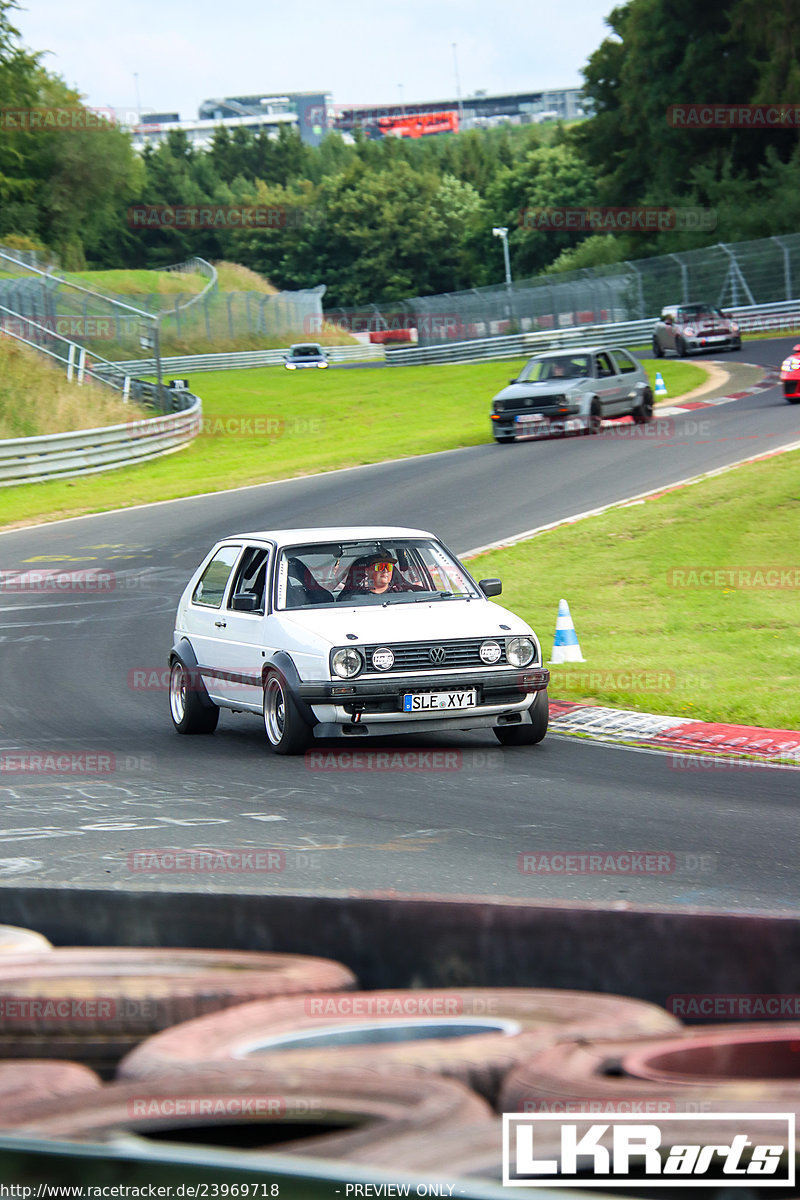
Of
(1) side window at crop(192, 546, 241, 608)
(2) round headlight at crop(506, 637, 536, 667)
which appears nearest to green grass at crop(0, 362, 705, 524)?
(1) side window at crop(192, 546, 241, 608)

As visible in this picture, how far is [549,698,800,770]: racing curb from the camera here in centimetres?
960

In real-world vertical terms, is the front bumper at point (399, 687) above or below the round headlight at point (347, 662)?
below

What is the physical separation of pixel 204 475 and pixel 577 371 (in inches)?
327

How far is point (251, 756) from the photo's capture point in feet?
33.4

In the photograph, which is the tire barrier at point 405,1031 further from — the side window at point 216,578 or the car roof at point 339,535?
the side window at point 216,578

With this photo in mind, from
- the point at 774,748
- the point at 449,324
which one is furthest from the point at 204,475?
the point at 449,324

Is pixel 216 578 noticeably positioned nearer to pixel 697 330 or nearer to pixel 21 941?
pixel 21 941

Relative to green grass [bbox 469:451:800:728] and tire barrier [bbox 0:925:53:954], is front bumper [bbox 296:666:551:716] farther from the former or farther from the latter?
tire barrier [bbox 0:925:53:954]

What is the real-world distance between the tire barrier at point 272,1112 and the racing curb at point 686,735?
6.47m

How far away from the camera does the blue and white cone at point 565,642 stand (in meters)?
13.1

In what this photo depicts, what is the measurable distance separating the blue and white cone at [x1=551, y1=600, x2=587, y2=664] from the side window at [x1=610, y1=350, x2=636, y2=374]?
17.3 meters

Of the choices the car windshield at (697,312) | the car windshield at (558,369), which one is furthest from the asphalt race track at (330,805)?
the car windshield at (697,312)

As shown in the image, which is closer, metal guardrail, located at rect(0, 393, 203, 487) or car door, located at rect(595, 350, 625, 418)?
car door, located at rect(595, 350, 625, 418)

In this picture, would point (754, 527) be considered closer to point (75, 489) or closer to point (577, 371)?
point (577, 371)
